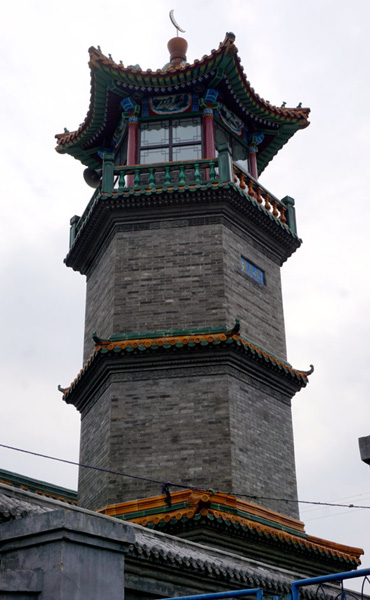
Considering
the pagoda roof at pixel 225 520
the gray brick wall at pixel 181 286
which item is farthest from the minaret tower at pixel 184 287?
the pagoda roof at pixel 225 520

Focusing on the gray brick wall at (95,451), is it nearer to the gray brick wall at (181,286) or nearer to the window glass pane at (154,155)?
the gray brick wall at (181,286)

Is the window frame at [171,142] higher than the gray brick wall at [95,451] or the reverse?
higher

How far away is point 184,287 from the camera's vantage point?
17938 millimetres

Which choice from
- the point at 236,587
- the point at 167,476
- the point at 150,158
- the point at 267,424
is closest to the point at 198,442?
the point at 167,476

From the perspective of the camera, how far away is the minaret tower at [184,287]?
53.6 ft

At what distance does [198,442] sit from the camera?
1612 cm

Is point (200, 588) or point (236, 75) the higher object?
point (236, 75)

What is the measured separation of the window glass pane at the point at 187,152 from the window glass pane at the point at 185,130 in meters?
0.18

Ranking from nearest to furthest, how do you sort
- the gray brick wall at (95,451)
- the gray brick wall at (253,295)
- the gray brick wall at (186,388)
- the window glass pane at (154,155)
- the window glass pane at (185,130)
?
the gray brick wall at (186,388)
the gray brick wall at (95,451)
the gray brick wall at (253,295)
the window glass pane at (154,155)
the window glass pane at (185,130)

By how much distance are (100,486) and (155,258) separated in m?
5.33

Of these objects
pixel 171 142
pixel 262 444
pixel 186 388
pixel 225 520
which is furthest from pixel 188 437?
pixel 171 142

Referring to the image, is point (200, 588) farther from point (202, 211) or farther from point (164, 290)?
point (202, 211)

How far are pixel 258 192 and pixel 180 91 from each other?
3.37m

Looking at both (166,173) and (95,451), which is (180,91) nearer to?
(166,173)
